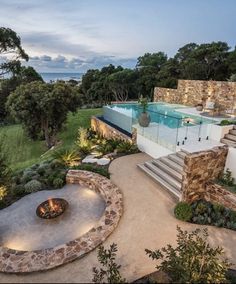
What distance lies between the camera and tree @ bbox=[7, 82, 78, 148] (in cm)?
1203

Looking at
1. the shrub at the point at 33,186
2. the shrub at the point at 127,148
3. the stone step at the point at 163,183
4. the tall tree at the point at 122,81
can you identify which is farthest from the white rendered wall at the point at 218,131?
the tall tree at the point at 122,81

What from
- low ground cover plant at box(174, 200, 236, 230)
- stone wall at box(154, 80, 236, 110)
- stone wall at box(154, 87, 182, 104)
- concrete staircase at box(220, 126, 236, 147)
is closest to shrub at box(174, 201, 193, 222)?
low ground cover plant at box(174, 200, 236, 230)

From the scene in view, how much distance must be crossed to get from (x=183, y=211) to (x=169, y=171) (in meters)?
1.94

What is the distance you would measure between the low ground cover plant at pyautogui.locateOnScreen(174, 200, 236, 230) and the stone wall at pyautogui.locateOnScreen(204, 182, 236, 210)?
0.17m

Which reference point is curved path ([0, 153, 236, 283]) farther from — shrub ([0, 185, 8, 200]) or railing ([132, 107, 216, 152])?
shrub ([0, 185, 8, 200])

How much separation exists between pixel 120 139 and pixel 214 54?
52.1ft

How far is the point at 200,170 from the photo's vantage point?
6.35 metres

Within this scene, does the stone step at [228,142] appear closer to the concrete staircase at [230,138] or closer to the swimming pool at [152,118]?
the concrete staircase at [230,138]

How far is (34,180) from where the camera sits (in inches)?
322

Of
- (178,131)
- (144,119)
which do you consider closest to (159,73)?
(144,119)

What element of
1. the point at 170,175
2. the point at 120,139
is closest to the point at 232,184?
the point at 170,175

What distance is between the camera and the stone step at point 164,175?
7.09 m

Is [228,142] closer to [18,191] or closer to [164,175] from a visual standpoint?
[164,175]

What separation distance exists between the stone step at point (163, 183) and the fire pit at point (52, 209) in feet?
10.5
